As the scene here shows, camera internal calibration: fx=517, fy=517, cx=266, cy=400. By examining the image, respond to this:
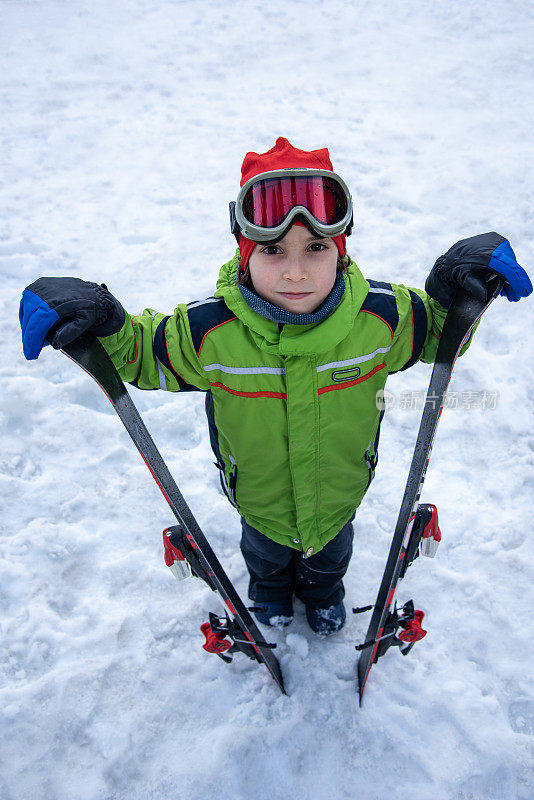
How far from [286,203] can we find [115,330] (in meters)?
0.66

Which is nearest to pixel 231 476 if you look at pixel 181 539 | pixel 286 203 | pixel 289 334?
pixel 181 539

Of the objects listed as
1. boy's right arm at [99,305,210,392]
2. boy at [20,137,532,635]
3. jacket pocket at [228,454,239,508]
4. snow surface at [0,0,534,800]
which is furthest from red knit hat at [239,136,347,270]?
snow surface at [0,0,534,800]

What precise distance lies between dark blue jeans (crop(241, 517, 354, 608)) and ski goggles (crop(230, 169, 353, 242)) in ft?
4.28

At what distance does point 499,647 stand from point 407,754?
0.67 metres

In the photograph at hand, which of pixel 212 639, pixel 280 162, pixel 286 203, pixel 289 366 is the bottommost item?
pixel 212 639

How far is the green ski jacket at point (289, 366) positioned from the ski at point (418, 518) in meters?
0.14

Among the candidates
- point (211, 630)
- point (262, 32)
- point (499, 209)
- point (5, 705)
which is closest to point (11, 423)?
point (5, 705)

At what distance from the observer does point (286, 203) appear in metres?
1.59

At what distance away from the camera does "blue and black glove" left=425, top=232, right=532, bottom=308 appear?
60.2 inches

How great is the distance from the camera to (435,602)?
2.64m

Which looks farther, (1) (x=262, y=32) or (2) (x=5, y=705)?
(1) (x=262, y=32)

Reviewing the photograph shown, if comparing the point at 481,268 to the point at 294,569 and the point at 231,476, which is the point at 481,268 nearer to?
the point at 231,476

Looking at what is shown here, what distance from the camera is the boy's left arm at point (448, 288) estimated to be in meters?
1.54

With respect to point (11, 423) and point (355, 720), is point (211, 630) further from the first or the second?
point (11, 423)
